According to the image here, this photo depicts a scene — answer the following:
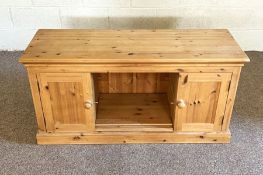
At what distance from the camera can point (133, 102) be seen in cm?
177

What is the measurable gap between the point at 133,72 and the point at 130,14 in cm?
108

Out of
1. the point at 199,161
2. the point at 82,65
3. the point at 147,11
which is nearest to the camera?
the point at 82,65

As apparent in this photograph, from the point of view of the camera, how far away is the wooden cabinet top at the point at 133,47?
1.32 m

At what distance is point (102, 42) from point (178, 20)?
110 cm

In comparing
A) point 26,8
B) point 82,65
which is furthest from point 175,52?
point 26,8

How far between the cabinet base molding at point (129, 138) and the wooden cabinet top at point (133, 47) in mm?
433

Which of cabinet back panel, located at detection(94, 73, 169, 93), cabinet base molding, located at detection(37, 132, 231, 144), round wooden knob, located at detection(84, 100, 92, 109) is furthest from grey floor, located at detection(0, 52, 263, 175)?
cabinet back panel, located at detection(94, 73, 169, 93)

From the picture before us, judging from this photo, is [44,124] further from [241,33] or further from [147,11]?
[241,33]

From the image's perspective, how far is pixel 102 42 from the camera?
1.51 m

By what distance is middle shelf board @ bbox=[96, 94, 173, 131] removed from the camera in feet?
5.10

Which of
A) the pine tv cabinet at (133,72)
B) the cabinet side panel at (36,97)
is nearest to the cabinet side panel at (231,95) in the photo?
the pine tv cabinet at (133,72)

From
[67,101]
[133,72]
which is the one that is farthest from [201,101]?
[67,101]

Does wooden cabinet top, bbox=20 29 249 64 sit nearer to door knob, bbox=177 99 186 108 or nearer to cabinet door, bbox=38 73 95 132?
cabinet door, bbox=38 73 95 132

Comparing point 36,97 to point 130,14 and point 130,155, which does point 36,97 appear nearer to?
point 130,155
